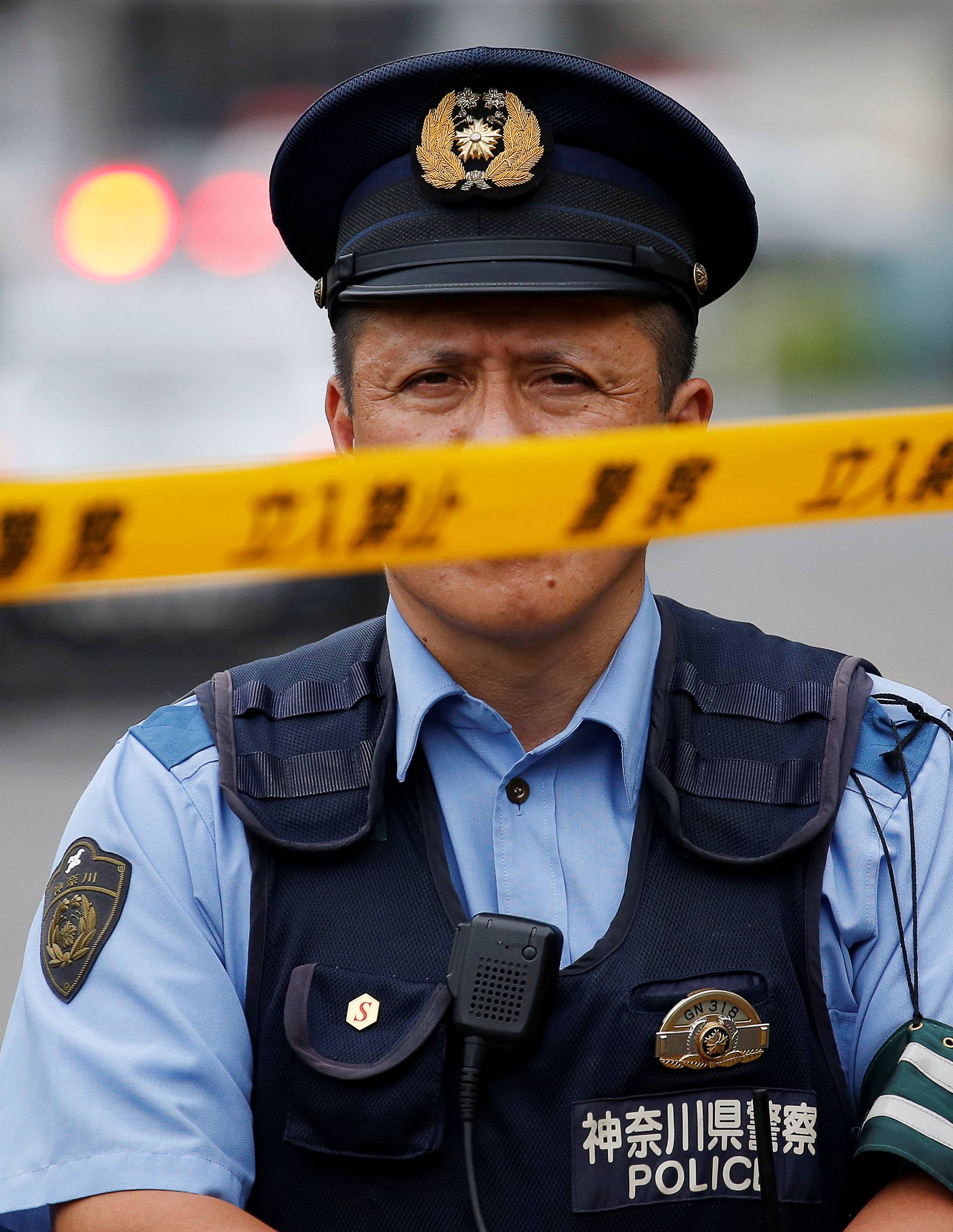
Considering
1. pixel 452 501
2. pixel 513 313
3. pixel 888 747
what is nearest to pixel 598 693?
pixel 888 747

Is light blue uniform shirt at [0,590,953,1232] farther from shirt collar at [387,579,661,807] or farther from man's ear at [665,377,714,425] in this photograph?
man's ear at [665,377,714,425]

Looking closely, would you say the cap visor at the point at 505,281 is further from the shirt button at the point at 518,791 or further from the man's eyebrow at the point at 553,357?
the shirt button at the point at 518,791

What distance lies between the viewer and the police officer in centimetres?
166

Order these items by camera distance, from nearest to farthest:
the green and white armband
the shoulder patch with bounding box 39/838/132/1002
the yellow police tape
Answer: the yellow police tape, the green and white armband, the shoulder patch with bounding box 39/838/132/1002

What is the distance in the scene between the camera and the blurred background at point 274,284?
20.0 ft

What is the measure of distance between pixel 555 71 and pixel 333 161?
1.02 ft

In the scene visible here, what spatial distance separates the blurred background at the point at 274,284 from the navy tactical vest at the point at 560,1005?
262cm

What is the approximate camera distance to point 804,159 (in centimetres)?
1389

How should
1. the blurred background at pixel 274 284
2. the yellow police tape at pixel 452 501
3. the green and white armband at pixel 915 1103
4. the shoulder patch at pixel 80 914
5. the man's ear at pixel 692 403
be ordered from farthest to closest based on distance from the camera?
the blurred background at pixel 274 284
the man's ear at pixel 692 403
the shoulder patch at pixel 80 914
the green and white armband at pixel 915 1103
the yellow police tape at pixel 452 501

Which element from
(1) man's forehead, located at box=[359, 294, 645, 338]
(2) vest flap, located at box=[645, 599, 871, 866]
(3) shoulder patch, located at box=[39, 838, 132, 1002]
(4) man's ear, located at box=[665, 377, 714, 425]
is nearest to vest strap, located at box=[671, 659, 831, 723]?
(2) vest flap, located at box=[645, 599, 871, 866]

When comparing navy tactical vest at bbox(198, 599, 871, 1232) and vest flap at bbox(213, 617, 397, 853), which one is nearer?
navy tactical vest at bbox(198, 599, 871, 1232)

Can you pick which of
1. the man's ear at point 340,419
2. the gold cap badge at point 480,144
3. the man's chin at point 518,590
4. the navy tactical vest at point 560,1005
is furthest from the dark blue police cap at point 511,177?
the navy tactical vest at point 560,1005

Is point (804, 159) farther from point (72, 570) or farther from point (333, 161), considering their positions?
point (72, 570)

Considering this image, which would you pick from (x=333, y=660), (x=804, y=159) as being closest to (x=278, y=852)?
(x=333, y=660)
